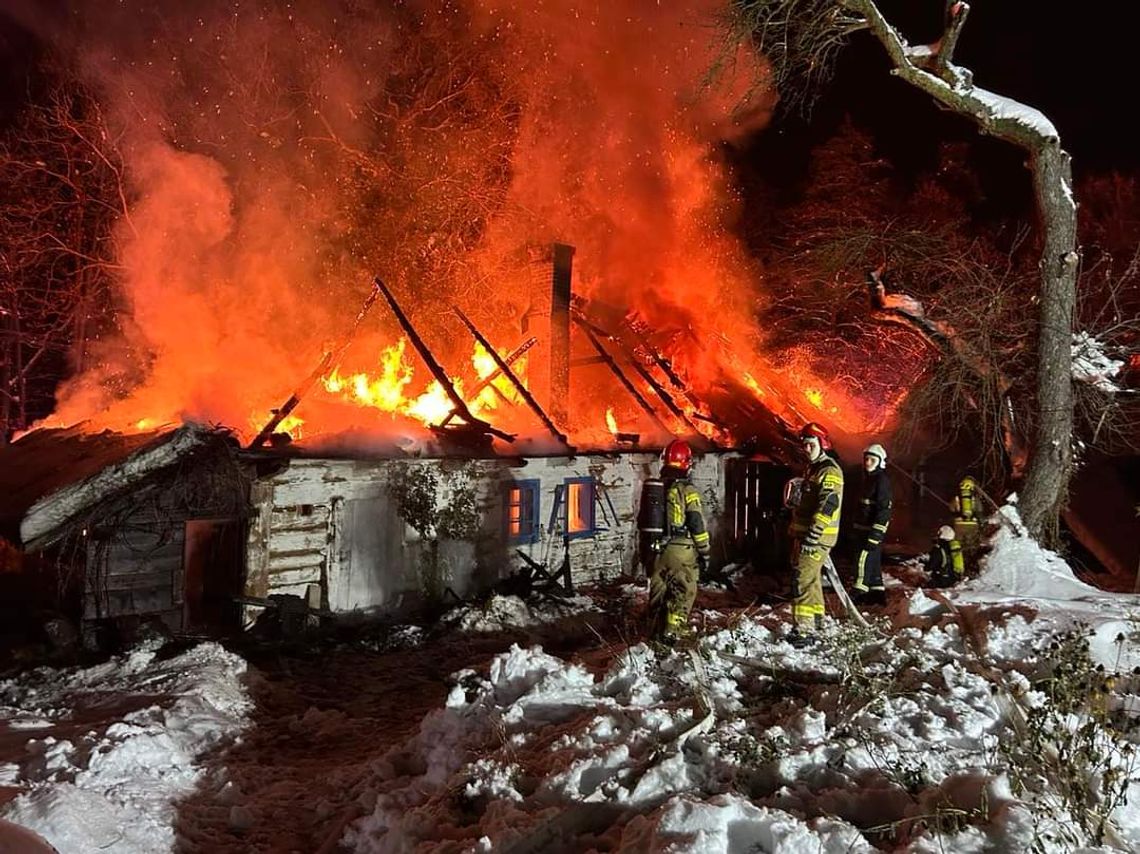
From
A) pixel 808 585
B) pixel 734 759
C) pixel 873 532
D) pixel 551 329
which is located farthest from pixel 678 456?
pixel 551 329

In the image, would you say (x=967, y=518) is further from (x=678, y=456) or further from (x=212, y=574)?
(x=212, y=574)

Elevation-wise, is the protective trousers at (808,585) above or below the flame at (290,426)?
below

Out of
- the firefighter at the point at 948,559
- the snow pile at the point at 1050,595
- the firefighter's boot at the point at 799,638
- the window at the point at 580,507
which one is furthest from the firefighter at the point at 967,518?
the window at the point at 580,507

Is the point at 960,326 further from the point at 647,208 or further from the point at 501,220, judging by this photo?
the point at 501,220

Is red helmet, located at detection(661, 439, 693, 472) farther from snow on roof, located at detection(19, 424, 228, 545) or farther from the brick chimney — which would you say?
the brick chimney

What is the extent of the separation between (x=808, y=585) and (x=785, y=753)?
3110 millimetres

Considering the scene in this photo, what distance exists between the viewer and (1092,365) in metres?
9.73

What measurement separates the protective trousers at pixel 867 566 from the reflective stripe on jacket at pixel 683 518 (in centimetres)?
260

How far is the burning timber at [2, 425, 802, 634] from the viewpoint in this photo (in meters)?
8.59

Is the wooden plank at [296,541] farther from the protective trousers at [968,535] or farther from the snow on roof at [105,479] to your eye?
the protective trousers at [968,535]

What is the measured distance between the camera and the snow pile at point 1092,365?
961 cm

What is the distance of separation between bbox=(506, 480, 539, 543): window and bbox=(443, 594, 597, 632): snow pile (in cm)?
119

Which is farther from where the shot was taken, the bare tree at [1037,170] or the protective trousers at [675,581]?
the bare tree at [1037,170]

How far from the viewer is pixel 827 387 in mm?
21094
